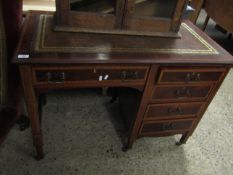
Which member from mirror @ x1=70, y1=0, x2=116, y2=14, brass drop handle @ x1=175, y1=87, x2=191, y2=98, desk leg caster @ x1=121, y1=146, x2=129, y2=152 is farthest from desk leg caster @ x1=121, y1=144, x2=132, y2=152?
mirror @ x1=70, y1=0, x2=116, y2=14

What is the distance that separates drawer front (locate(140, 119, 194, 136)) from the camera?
1.24m

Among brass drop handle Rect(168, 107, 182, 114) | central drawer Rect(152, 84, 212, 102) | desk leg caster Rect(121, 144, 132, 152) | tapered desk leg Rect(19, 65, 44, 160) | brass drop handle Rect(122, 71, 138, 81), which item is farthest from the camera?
desk leg caster Rect(121, 144, 132, 152)

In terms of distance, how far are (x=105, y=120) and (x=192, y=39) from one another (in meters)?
0.83

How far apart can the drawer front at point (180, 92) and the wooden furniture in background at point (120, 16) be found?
288 mm

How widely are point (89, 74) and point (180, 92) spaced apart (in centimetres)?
49

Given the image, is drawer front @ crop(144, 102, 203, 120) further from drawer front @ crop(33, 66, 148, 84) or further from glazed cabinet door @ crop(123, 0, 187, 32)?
glazed cabinet door @ crop(123, 0, 187, 32)

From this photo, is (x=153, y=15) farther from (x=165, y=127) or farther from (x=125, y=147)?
(x=125, y=147)

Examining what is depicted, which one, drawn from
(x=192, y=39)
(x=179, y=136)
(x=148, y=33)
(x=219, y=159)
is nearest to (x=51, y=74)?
(x=148, y=33)

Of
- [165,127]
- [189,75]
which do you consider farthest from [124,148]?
[189,75]

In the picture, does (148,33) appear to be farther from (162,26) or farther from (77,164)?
(77,164)

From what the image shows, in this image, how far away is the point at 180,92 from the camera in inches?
42.8

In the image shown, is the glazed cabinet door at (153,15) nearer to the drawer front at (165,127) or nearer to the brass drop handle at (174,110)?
the brass drop handle at (174,110)

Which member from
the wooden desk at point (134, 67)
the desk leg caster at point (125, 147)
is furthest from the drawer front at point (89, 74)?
the desk leg caster at point (125, 147)

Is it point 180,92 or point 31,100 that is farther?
point 180,92
